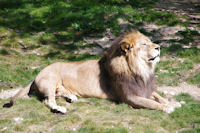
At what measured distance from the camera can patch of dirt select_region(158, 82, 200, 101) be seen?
5.93 m

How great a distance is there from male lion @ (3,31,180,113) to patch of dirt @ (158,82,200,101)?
2.27 feet

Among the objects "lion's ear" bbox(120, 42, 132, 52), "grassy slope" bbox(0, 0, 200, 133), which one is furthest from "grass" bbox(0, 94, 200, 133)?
"lion's ear" bbox(120, 42, 132, 52)

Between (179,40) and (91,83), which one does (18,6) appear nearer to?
(179,40)

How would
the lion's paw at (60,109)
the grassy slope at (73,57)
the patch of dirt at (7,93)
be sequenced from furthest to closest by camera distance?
the patch of dirt at (7,93), the lion's paw at (60,109), the grassy slope at (73,57)

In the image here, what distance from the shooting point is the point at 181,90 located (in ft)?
20.2

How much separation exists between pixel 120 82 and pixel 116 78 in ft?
0.37

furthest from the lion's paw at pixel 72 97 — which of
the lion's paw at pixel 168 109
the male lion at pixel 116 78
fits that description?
the lion's paw at pixel 168 109

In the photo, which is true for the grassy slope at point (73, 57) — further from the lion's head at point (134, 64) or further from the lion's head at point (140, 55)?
the lion's head at point (140, 55)

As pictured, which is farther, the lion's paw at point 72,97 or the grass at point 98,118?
the lion's paw at point 72,97

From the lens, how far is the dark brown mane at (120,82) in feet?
17.0

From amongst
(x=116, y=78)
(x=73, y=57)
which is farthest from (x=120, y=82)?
(x=73, y=57)

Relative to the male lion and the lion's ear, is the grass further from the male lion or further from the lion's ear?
the lion's ear

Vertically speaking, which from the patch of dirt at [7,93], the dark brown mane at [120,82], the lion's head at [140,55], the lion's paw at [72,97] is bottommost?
the patch of dirt at [7,93]

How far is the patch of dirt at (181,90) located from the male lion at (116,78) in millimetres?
691
